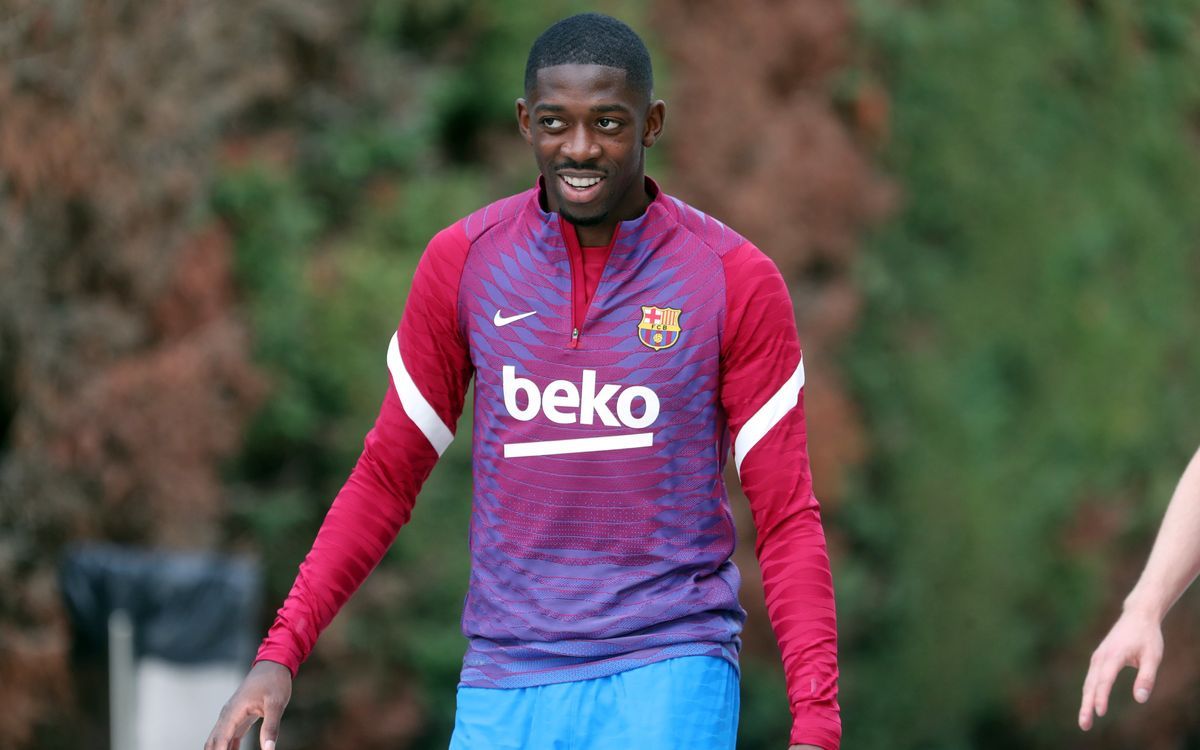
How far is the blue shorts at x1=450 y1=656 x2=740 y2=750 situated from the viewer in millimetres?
3436

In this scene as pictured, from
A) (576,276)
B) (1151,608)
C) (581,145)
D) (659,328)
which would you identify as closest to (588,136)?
(581,145)

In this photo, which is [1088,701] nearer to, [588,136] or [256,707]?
[588,136]

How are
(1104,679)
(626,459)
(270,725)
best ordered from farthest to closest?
1. (626,459)
2. (270,725)
3. (1104,679)

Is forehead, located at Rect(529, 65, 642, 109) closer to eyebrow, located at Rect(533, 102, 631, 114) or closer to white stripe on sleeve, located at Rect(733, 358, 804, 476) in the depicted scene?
eyebrow, located at Rect(533, 102, 631, 114)

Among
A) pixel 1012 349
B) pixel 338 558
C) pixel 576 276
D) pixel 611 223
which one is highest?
pixel 1012 349

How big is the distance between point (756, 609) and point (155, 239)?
16.2 ft

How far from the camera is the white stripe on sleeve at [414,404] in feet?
12.2

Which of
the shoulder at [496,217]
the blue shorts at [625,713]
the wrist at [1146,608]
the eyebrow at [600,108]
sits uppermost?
the eyebrow at [600,108]

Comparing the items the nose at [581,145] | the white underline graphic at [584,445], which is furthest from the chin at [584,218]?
the white underline graphic at [584,445]

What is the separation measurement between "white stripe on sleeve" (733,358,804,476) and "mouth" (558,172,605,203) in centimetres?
50

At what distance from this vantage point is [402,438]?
371 cm

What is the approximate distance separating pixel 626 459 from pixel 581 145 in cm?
58

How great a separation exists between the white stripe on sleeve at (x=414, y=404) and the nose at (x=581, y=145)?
53 centimetres

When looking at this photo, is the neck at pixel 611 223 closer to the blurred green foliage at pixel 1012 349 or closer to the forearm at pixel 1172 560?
the forearm at pixel 1172 560
